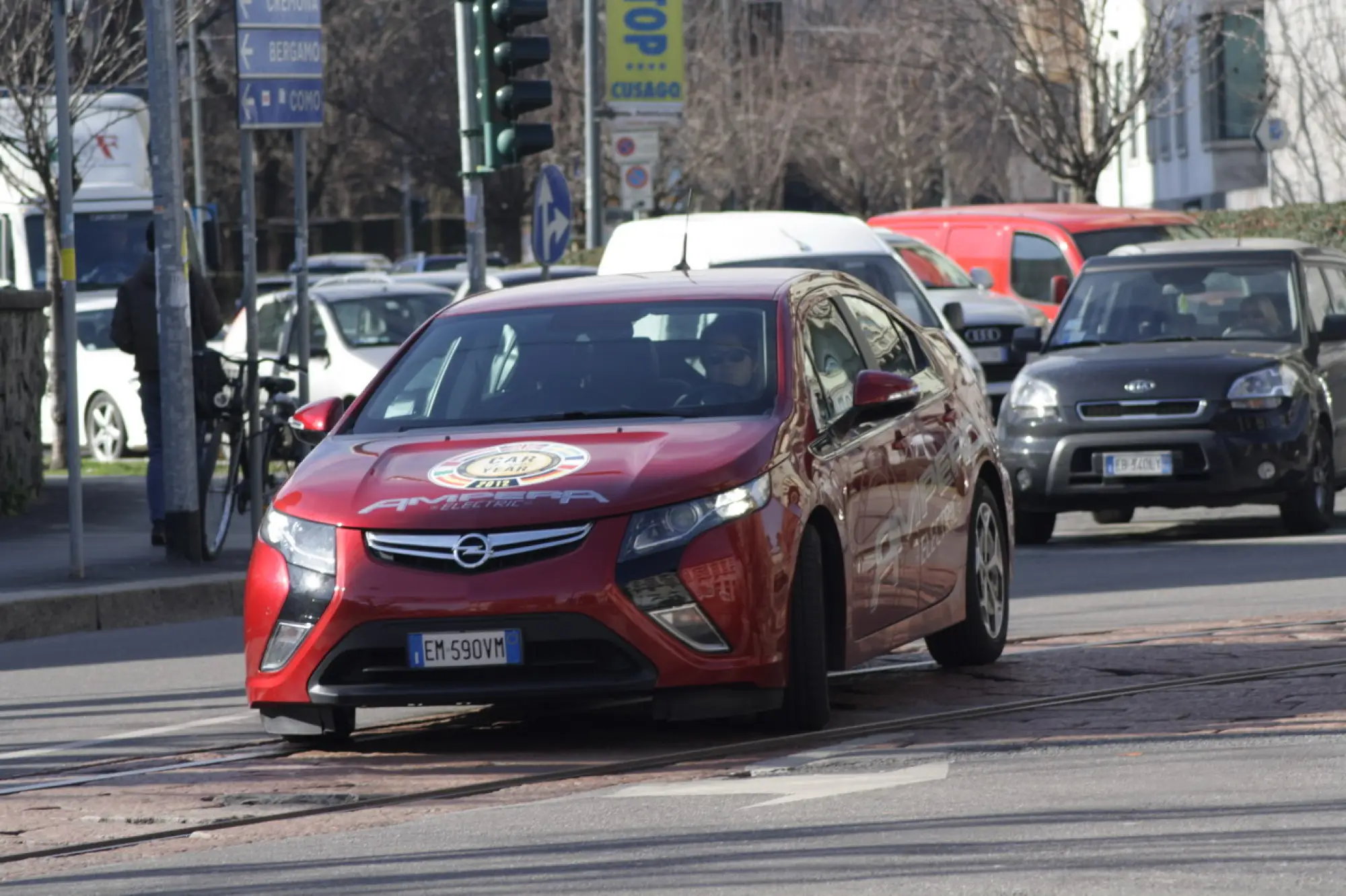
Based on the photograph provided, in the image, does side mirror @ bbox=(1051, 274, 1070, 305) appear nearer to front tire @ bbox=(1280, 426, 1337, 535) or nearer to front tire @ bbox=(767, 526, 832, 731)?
front tire @ bbox=(1280, 426, 1337, 535)

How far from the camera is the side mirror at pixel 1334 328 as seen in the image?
616 inches

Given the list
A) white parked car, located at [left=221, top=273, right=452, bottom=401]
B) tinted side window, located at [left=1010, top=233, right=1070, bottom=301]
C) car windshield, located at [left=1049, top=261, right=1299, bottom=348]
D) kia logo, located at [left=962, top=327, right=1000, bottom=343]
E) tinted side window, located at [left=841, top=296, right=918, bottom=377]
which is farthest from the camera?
tinted side window, located at [left=1010, top=233, right=1070, bottom=301]

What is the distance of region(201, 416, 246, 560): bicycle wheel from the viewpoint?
49.0ft

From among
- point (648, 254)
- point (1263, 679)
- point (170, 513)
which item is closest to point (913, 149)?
point (648, 254)

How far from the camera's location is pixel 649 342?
29.8ft

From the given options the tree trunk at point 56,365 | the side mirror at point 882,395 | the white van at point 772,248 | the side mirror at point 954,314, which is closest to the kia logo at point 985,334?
the white van at point 772,248

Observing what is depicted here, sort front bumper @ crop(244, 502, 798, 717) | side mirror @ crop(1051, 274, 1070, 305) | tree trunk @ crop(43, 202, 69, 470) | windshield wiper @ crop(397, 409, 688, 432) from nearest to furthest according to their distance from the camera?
front bumper @ crop(244, 502, 798, 717), windshield wiper @ crop(397, 409, 688, 432), side mirror @ crop(1051, 274, 1070, 305), tree trunk @ crop(43, 202, 69, 470)

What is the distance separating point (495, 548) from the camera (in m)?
7.91

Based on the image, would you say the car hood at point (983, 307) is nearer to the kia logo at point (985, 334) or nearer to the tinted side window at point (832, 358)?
the kia logo at point (985, 334)

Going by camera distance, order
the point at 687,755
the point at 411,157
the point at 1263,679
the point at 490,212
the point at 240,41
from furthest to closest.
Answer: the point at 490,212, the point at 411,157, the point at 240,41, the point at 1263,679, the point at 687,755

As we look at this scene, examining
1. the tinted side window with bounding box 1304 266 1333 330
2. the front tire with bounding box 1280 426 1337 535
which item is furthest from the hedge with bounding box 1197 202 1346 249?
the front tire with bounding box 1280 426 1337 535

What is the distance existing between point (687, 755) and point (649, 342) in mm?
1742

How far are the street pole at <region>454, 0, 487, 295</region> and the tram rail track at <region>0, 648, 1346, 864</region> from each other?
9936 millimetres

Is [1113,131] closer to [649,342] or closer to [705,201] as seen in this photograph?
[705,201]
